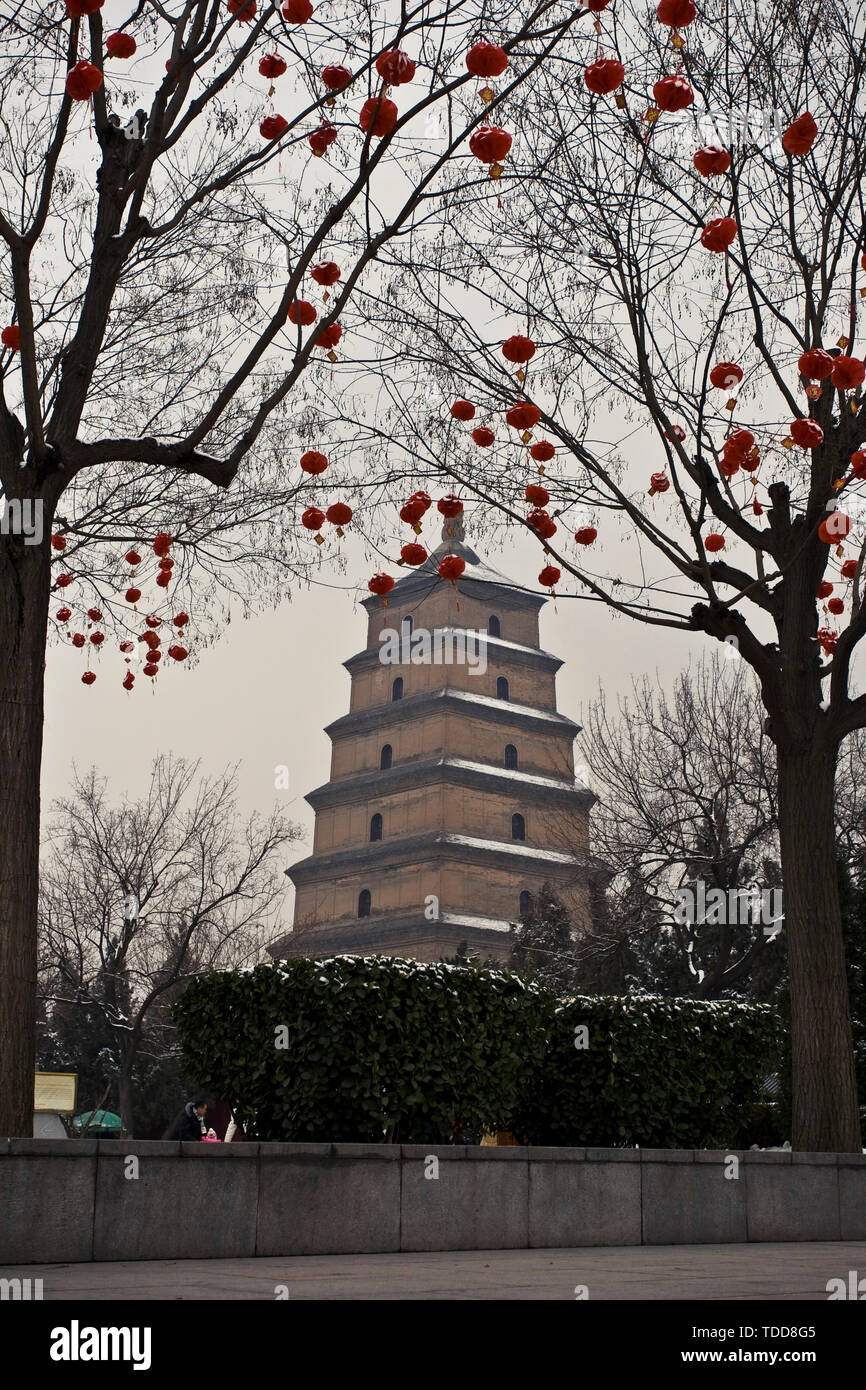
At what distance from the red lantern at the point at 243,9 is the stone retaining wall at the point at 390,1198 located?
5784 mm

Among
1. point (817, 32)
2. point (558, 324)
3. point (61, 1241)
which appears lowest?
point (61, 1241)

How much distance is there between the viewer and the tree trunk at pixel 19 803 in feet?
20.4

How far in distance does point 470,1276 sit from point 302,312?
17.2 feet

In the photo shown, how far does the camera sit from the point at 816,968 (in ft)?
31.1

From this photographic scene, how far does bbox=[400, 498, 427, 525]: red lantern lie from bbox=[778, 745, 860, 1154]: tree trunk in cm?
365

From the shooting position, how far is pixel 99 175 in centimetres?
736

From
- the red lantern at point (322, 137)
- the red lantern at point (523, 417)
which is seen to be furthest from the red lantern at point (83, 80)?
the red lantern at point (523, 417)

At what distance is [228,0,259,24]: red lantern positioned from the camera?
22.5 ft

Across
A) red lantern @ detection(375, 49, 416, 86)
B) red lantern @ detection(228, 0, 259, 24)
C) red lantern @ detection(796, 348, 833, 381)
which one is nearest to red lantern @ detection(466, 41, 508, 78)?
red lantern @ detection(375, 49, 416, 86)

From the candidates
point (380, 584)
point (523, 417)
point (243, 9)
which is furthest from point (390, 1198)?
point (243, 9)

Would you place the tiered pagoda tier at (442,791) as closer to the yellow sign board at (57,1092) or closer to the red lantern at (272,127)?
the yellow sign board at (57,1092)

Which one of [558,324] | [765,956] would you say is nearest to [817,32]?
[558,324]
